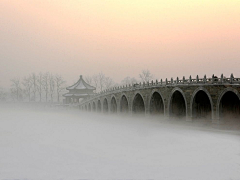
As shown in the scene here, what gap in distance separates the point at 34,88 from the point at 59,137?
8604cm

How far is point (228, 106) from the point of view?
35.9 metres

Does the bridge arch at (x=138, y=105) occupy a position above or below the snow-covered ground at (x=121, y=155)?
above

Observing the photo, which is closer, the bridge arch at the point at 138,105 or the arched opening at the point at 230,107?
the arched opening at the point at 230,107

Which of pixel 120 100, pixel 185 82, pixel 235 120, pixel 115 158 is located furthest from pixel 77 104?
pixel 115 158

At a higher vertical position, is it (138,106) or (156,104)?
(156,104)

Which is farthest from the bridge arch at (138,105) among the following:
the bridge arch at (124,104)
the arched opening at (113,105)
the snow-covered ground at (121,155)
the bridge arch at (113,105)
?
the snow-covered ground at (121,155)

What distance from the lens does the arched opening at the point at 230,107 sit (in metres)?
35.5

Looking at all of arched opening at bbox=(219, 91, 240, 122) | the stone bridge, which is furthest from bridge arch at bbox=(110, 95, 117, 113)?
arched opening at bbox=(219, 91, 240, 122)

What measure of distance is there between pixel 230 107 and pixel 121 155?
1823 centimetres

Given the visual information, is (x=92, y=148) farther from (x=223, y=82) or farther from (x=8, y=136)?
(x=223, y=82)

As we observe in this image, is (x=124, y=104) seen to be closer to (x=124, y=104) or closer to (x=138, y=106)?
(x=124, y=104)

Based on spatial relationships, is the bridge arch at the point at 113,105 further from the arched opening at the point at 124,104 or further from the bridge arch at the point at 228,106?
the bridge arch at the point at 228,106

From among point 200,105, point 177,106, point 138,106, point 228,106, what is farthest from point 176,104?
point 138,106

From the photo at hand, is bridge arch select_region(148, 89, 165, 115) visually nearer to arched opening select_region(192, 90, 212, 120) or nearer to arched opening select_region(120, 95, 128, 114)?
arched opening select_region(192, 90, 212, 120)
